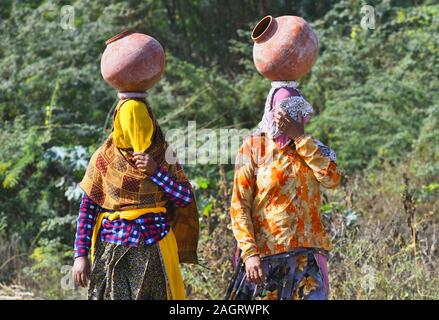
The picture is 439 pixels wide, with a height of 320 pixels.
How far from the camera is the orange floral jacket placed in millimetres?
3426

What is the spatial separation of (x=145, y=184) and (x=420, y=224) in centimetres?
240

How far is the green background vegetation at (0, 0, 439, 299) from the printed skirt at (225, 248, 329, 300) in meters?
1.38

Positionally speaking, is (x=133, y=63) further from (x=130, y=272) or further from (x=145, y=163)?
(x=130, y=272)

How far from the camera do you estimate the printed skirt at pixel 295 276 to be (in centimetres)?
346

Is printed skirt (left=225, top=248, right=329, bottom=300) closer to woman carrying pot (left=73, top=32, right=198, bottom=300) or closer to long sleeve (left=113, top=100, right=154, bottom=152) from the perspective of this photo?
woman carrying pot (left=73, top=32, right=198, bottom=300)

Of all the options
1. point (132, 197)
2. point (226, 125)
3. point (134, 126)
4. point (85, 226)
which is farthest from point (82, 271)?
point (226, 125)

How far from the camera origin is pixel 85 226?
360 centimetres

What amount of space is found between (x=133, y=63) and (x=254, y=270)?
1002 mm

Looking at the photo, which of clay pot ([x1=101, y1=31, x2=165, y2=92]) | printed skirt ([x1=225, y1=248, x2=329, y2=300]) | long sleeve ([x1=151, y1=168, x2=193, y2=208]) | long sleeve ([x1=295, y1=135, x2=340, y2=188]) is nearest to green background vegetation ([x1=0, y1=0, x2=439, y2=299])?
printed skirt ([x1=225, y1=248, x2=329, y2=300])

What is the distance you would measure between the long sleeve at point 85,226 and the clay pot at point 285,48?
955 millimetres

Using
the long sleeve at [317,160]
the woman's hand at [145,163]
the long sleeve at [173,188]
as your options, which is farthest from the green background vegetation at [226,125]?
the woman's hand at [145,163]

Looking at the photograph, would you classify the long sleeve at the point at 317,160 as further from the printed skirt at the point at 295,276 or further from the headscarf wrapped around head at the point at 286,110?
the printed skirt at the point at 295,276
